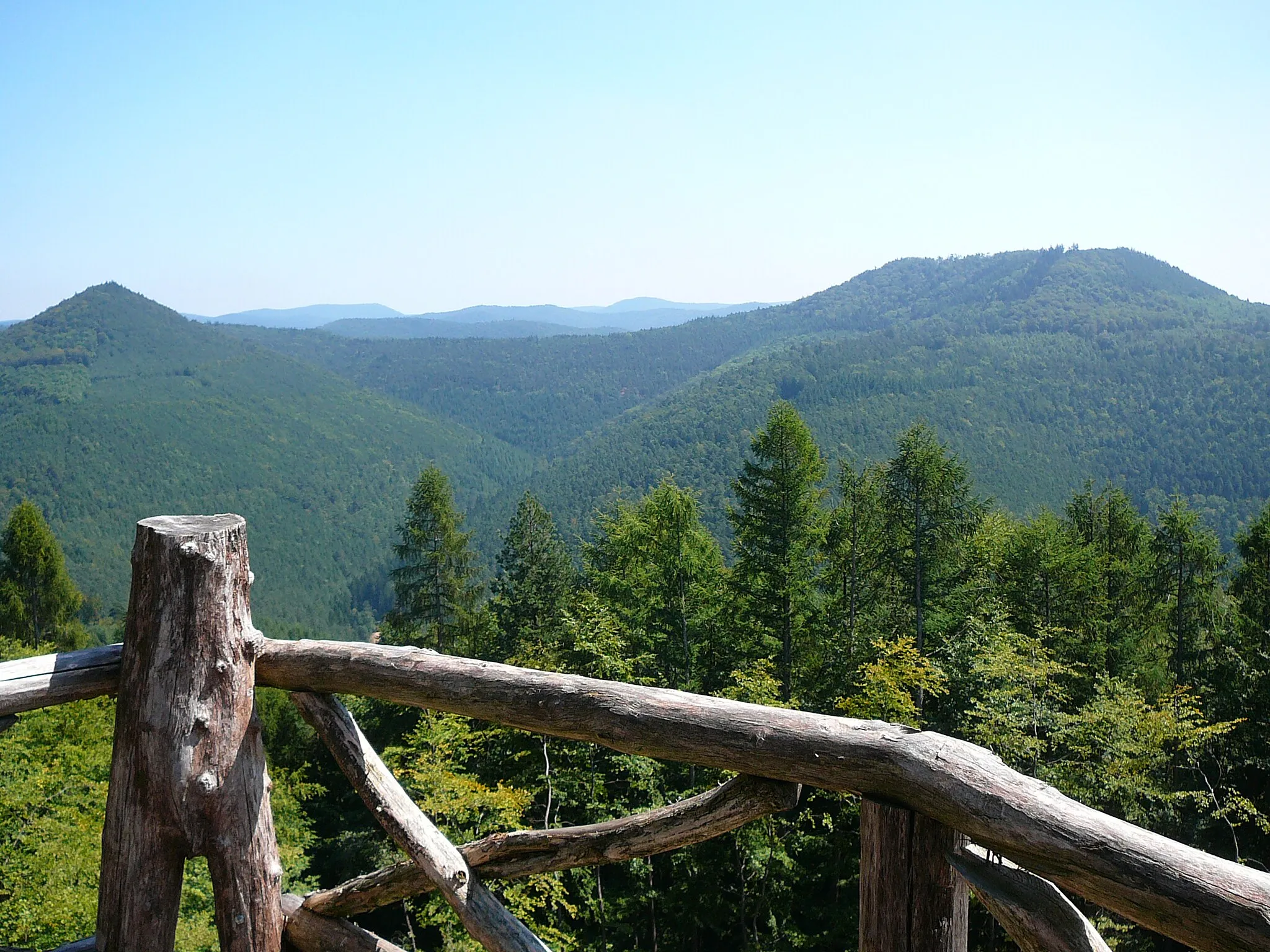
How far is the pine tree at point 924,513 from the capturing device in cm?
2438

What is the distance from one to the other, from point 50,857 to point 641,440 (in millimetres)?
134230

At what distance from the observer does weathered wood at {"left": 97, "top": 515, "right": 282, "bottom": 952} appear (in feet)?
6.98

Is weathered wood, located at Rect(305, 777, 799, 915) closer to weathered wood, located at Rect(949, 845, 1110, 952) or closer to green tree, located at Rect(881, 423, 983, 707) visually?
weathered wood, located at Rect(949, 845, 1110, 952)

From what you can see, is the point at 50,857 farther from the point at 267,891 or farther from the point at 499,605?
the point at 499,605

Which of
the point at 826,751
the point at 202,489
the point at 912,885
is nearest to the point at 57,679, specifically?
the point at 826,751

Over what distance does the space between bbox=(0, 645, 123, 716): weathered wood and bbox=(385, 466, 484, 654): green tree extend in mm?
28198

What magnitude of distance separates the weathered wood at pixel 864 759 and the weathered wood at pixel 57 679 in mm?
383

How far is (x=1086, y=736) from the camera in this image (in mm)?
15781

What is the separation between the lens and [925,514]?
81.4 feet

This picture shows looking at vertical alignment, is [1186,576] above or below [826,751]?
below

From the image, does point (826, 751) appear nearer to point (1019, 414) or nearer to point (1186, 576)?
point (1186, 576)

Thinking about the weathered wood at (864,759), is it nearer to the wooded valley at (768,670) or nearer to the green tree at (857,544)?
the wooded valley at (768,670)

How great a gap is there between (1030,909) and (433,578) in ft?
97.8

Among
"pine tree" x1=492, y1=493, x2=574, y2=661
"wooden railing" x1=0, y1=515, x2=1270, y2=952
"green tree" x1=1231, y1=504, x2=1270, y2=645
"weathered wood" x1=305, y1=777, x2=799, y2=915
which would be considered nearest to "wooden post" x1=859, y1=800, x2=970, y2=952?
"wooden railing" x1=0, y1=515, x2=1270, y2=952
